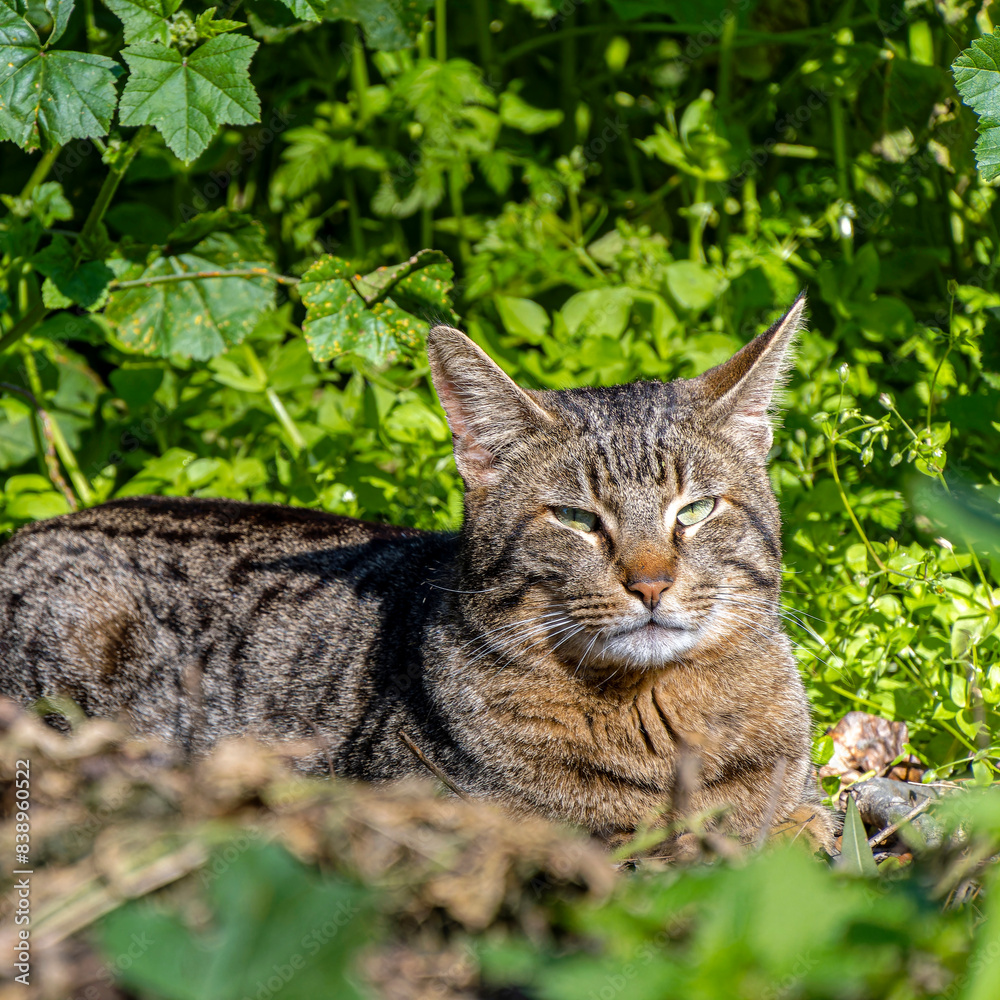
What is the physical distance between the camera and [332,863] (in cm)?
130

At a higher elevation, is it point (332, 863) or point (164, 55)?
point (164, 55)

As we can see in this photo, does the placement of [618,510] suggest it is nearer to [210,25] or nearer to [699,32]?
[210,25]

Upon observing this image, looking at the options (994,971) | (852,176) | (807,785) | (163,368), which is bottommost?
(807,785)

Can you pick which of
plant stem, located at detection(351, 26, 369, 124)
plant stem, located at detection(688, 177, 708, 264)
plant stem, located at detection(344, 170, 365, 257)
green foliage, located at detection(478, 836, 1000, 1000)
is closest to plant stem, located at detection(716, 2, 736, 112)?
plant stem, located at detection(688, 177, 708, 264)

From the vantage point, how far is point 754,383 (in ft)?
9.39

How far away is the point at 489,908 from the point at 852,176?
A: 180 inches

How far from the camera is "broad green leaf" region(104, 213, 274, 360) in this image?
386cm

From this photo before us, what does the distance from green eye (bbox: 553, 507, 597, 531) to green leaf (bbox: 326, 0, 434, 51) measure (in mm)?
2578

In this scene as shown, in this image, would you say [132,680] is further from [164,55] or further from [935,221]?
[935,221]

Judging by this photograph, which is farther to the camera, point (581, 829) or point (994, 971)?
point (581, 829)

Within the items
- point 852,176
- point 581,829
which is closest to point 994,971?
point 581,829

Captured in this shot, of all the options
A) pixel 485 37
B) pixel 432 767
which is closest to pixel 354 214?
pixel 485 37

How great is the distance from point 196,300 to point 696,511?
2194mm

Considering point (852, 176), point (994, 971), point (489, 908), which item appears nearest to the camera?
point (994, 971)
